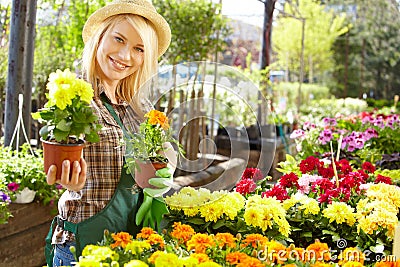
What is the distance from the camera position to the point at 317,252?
142 cm

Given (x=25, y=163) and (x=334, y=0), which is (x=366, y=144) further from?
(x=334, y=0)

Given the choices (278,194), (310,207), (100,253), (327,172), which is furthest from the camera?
(327,172)

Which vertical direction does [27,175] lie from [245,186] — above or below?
below

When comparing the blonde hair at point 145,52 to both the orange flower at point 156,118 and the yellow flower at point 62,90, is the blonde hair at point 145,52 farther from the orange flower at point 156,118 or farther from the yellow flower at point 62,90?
the yellow flower at point 62,90

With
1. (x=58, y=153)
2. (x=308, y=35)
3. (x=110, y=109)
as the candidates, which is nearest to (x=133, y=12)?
(x=110, y=109)

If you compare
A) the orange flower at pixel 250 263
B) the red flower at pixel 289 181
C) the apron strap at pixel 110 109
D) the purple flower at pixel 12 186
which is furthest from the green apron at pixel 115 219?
the purple flower at pixel 12 186

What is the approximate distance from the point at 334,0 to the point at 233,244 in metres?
19.8

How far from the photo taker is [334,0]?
20094mm

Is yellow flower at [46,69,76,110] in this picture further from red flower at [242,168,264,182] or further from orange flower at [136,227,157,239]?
red flower at [242,168,264,182]

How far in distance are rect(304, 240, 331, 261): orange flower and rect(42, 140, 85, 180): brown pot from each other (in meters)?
0.61

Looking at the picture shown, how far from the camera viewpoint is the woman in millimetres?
1630

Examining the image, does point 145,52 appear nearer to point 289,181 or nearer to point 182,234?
point 182,234

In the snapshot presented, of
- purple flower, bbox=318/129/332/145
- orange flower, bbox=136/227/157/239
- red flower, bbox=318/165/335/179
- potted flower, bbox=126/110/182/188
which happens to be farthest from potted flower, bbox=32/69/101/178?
purple flower, bbox=318/129/332/145

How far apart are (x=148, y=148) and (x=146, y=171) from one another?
2.4 inches
